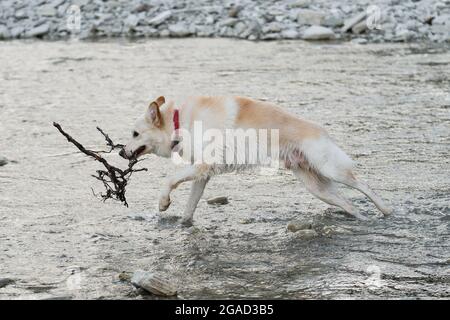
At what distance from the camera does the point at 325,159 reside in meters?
7.62

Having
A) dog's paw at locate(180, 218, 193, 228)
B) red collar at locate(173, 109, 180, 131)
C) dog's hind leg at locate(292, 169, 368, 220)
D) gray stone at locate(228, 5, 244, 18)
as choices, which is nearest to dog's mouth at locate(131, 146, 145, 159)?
red collar at locate(173, 109, 180, 131)

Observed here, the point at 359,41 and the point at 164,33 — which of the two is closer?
the point at 359,41

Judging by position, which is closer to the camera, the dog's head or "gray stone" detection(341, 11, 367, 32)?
the dog's head

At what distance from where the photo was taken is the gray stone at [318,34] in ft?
59.1

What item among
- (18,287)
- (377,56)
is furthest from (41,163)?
(377,56)

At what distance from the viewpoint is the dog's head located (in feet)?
25.5

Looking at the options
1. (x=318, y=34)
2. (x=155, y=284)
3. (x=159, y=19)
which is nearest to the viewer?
(x=155, y=284)

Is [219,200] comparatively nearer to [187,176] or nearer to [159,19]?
[187,176]

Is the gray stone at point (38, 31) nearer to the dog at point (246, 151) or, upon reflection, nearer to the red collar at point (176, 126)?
the dog at point (246, 151)

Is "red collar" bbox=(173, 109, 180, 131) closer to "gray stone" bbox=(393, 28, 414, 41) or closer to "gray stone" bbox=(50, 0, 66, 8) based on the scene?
"gray stone" bbox=(393, 28, 414, 41)

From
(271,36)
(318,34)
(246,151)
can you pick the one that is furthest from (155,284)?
(271,36)

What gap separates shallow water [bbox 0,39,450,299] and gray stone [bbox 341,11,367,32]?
240cm

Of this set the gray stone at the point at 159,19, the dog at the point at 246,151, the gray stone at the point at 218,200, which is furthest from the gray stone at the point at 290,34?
the dog at the point at 246,151

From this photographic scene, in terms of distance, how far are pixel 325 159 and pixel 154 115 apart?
5.11 ft
